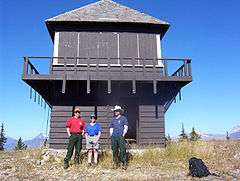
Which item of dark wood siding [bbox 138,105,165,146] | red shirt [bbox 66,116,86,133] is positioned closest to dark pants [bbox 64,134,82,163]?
red shirt [bbox 66,116,86,133]

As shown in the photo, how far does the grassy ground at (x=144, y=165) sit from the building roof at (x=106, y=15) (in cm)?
654

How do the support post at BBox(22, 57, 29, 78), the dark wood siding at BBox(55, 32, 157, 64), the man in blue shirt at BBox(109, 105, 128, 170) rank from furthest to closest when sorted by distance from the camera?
1. the dark wood siding at BBox(55, 32, 157, 64)
2. the support post at BBox(22, 57, 29, 78)
3. the man in blue shirt at BBox(109, 105, 128, 170)

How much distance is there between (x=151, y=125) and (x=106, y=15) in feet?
20.7

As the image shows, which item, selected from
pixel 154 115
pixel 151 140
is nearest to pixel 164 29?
pixel 154 115

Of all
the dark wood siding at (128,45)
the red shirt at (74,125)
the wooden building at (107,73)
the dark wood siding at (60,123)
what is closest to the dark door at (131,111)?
the wooden building at (107,73)

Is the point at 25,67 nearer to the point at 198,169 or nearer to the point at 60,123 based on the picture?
the point at 60,123

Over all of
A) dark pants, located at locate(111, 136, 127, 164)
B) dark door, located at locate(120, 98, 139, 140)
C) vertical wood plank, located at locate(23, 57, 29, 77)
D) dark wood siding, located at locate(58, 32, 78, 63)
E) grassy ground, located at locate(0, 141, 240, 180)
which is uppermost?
dark wood siding, located at locate(58, 32, 78, 63)

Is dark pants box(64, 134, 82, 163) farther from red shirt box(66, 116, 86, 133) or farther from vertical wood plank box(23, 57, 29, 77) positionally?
vertical wood plank box(23, 57, 29, 77)

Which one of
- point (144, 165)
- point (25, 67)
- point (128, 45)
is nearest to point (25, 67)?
point (25, 67)

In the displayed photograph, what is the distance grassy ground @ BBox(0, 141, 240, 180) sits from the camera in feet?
35.6

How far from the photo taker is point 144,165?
13.1 meters

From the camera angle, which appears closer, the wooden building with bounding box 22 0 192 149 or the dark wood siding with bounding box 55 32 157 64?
the wooden building with bounding box 22 0 192 149

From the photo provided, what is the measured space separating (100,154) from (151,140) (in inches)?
115

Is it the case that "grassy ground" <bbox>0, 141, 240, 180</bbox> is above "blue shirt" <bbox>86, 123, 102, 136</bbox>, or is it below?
below
